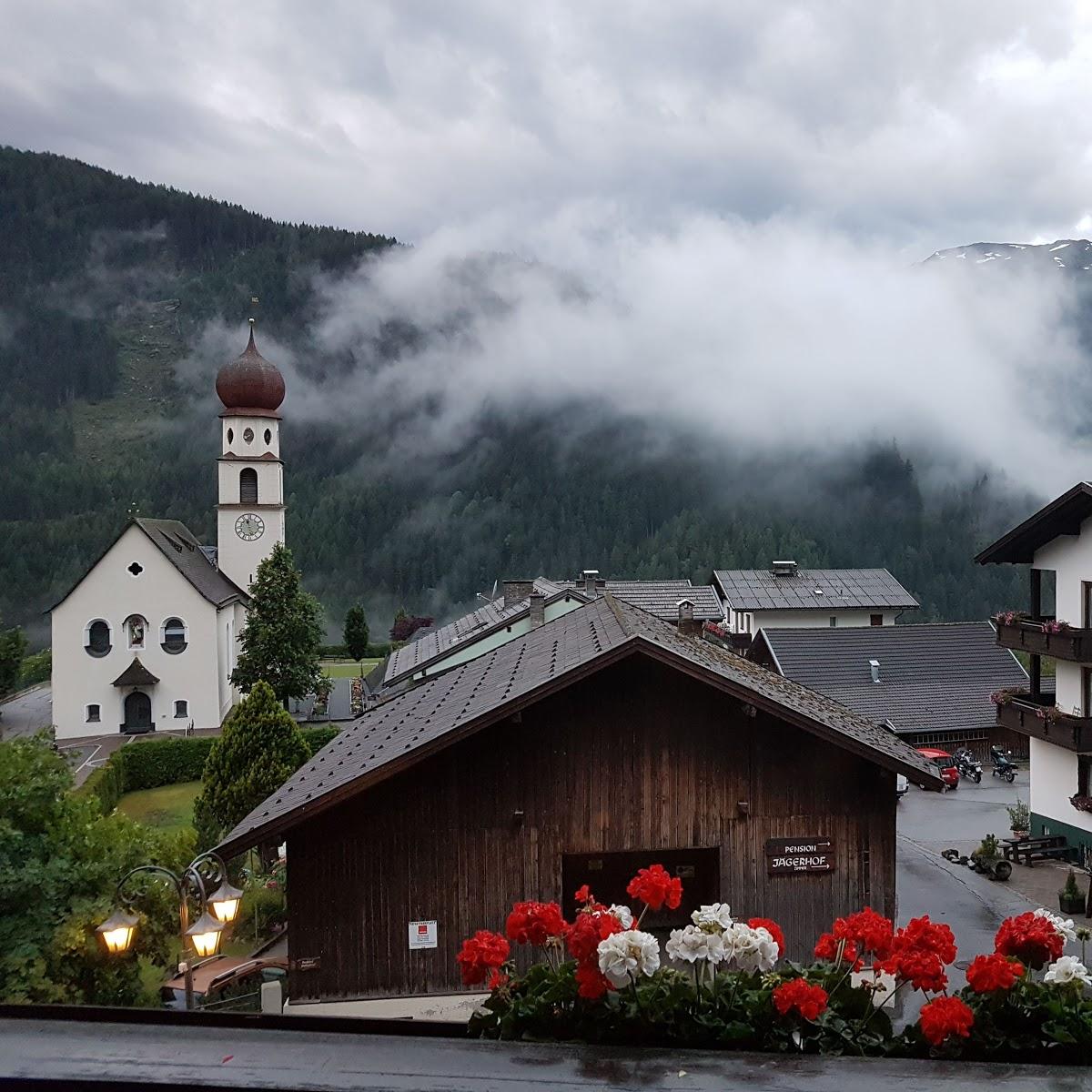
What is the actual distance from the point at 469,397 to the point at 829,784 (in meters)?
171

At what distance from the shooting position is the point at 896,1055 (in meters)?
2.46

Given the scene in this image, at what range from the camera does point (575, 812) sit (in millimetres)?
10227

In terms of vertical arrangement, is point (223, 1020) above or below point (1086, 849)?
above

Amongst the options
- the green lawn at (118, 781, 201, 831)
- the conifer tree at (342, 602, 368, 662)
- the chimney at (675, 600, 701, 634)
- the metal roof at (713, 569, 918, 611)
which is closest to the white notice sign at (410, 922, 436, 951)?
the chimney at (675, 600, 701, 634)

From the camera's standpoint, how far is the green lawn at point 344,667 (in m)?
64.0

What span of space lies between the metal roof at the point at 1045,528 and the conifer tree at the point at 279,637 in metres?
30.4

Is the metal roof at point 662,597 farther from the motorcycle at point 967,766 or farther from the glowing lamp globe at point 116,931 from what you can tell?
the glowing lamp globe at point 116,931

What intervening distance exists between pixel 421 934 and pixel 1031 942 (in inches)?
310

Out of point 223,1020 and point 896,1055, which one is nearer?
point 223,1020

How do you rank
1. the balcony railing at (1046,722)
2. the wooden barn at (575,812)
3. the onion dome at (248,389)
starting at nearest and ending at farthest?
the wooden barn at (575,812) < the balcony railing at (1046,722) < the onion dome at (248,389)

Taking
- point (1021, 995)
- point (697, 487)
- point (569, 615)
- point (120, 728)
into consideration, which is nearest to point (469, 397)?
Result: point (697, 487)

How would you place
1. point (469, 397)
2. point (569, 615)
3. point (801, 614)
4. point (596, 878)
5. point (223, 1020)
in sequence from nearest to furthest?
point (223, 1020) → point (596, 878) → point (569, 615) → point (801, 614) → point (469, 397)

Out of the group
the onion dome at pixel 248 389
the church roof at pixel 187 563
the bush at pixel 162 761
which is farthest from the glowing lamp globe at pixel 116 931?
the onion dome at pixel 248 389

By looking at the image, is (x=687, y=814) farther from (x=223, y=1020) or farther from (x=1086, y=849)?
(x=1086, y=849)
